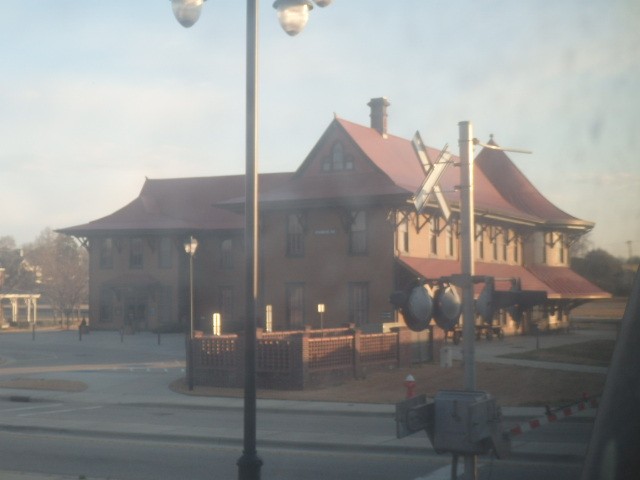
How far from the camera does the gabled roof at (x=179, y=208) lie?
187ft

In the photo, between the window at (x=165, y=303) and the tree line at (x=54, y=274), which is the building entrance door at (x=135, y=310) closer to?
the window at (x=165, y=303)

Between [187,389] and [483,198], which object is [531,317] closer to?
[483,198]

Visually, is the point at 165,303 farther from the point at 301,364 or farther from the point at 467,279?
the point at 467,279

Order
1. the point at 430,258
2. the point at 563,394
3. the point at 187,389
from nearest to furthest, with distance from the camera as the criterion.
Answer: the point at 563,394 < the point at 187,389 < the point at 430,258

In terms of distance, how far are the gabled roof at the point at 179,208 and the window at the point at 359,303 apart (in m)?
15.4

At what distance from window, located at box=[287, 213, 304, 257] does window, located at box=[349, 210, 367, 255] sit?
279 centimetres

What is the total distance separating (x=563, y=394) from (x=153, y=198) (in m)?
43.3

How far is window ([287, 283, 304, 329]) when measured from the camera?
43531mm

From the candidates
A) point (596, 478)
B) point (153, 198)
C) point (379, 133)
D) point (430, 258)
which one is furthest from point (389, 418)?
point (153, 198)

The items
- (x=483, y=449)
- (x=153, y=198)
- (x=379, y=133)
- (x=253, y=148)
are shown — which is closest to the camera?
(x=483, y=449)

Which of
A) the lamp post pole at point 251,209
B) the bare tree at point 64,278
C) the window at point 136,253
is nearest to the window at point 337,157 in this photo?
the window at point 136,253

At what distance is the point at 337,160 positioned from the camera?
4403 cm

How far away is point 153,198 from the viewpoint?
6119 cm

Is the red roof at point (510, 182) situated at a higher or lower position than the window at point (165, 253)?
higher
